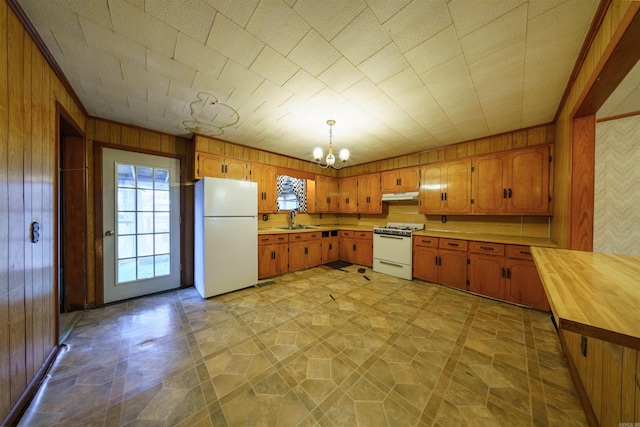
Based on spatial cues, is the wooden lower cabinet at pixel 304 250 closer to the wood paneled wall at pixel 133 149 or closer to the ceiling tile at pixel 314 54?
the wood paneled wall at pixel 133 149

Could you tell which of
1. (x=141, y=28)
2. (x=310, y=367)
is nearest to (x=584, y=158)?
(x=310, y=367)

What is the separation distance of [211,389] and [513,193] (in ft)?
14.6

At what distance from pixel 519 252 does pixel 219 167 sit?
15.5 ft

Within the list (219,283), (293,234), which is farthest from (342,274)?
(219,283)

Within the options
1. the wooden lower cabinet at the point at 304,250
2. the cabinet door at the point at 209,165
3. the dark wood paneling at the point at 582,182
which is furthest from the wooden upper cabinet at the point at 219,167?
the dark wood paneling at the point at 582,182

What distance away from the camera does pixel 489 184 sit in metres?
A: 3.43

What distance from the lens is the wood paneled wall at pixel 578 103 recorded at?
114cm

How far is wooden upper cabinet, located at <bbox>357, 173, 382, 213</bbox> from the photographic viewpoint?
194 inches

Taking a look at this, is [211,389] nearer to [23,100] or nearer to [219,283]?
[219,283]

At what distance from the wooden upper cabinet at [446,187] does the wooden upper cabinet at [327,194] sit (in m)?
2.24

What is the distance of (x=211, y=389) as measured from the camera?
4.94ft

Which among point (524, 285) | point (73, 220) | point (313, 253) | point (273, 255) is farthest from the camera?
point (313, 253)

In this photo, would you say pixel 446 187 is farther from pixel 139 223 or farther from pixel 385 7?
pixel 139 223

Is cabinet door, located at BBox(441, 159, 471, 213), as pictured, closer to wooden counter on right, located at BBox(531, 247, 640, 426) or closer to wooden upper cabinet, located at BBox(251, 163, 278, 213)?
wooden counter on right, located at BBox(531, 247, 640, 426)
